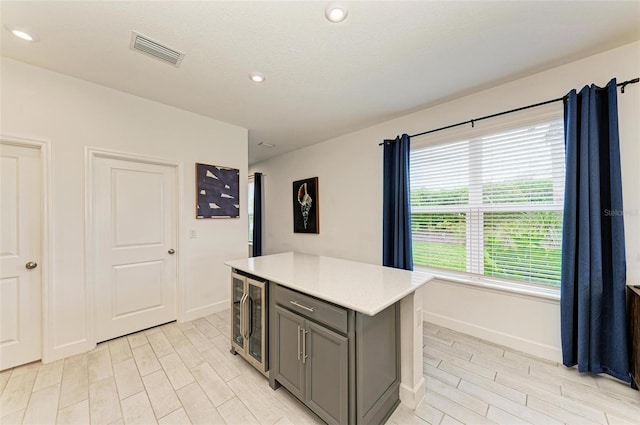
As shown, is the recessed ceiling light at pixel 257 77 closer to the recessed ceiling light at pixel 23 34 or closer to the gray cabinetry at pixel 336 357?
the recessed ceiling light at pixel 23 34

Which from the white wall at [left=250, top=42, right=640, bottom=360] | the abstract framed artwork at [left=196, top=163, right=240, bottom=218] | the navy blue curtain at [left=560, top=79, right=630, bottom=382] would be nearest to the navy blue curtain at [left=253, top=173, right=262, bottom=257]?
the white wall at [left=250, top=42, right=640, bottom=360]

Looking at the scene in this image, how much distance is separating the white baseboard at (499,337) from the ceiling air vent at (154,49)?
3.67m

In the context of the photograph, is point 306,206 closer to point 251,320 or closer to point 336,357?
point 251,320

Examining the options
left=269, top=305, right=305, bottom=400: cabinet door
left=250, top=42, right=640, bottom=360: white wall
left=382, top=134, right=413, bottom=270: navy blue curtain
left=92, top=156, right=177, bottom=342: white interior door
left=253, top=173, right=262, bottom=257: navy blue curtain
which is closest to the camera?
left=269, top=305, right=305, bottom=400: cabinet door

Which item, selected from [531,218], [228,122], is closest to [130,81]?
[228,122]

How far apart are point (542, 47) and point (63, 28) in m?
3.54

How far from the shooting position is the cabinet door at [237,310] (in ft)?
7.19

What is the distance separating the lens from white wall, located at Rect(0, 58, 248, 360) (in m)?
2.13

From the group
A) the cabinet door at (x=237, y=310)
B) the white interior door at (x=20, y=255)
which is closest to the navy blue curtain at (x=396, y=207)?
the cabinet door at (x=237, y=310)

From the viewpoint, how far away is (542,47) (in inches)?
74.9

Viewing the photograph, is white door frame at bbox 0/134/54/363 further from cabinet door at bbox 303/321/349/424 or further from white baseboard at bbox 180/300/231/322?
cabinet door at bbox 303/321/349/424

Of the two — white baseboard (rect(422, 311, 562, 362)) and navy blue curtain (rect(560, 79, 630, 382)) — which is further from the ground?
navy blue curtain (rect(560, 79, 630, 382))

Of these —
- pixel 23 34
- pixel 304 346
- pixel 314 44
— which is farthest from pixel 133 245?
pixel 314 44

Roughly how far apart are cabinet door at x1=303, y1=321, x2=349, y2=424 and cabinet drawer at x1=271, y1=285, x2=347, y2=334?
2.1 inches
